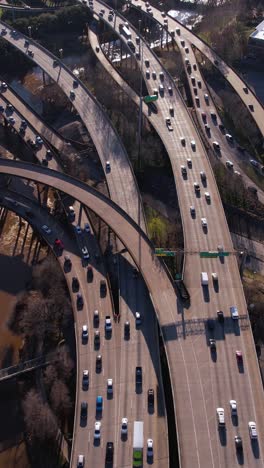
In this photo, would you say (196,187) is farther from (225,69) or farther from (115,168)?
(225,69)

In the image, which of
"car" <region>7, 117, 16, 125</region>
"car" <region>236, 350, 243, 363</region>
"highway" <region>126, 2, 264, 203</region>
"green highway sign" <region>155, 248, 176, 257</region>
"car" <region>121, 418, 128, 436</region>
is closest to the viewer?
"car" <region>121, 418, 128, 436</region>

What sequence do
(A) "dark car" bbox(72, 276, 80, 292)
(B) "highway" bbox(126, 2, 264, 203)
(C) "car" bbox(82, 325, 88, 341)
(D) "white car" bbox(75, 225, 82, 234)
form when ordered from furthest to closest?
(B) "highway" bbox(126, 2, 264, 203) < (D) "white car" bbox(75, 225, 82, 234) < (A) "dark car" bbox(72, 276, 80, 292) < (C) "car" bbox(82, 325, 88, 341)

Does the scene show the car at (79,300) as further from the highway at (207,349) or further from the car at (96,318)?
the highway at (207,349)

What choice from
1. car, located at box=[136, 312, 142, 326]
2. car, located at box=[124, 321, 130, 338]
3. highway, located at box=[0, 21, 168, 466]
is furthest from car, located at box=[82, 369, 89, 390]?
car, located at box=[136, 312, 142, 326]

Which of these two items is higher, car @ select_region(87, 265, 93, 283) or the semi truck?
car @ select_region(87, 265, 93, 283)

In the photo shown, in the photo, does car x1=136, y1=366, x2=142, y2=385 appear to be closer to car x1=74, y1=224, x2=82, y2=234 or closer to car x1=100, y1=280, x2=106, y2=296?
car x1=100, y1=280, x2=106, y2=296

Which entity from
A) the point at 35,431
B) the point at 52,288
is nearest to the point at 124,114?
the point at 52,288

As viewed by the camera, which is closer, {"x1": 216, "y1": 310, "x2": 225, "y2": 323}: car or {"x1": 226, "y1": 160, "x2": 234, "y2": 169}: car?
{"x1": 216, "y1": 310, "x2": 225, "y2": 323}: car

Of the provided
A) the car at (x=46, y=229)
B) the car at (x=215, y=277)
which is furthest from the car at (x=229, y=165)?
the car at (x=46, y=229)
